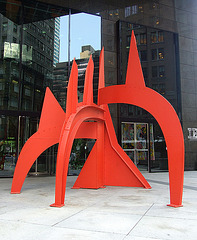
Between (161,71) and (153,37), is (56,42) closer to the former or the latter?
(153,37)

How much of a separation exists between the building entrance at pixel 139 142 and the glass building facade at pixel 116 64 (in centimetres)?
6

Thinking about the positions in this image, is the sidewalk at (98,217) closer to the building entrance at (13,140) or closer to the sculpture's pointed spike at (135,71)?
the sculpture's pointed spike at (135,71)

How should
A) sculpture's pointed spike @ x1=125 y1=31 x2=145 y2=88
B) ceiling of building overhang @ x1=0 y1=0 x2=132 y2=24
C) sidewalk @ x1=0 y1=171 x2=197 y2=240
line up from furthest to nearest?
ceiling of building overhang @ x1=0 y1=0 x2=132 y2=24
sculpture's pointed spike @ x1=125 y1=31 x2=145 y2=88
sidewalk @ x1=0 y1=171 x2=197 y2=240

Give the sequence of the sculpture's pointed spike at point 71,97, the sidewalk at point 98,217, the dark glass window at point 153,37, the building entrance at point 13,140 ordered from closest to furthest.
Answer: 1. the sidewalk at point 98,217
2. the sculpture's pointed spike at point 71,97
3. the building entrance at point 13,140
4. the dark glass window at point 153,37

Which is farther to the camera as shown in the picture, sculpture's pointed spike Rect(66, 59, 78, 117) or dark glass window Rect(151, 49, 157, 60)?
dark glass window Rect(151, 49, 157, 60)

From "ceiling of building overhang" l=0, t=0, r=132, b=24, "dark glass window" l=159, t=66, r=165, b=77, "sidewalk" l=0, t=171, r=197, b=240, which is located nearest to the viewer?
"sidewalk" l=0, t=171, r=197, b=240

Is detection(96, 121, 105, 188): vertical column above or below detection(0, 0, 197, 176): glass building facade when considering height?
below

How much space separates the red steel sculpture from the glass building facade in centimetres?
480

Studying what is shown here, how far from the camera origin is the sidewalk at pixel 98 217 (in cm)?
380

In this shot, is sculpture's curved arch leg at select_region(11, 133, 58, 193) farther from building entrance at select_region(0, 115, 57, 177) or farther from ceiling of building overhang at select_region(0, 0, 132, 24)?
ceiling of building overhang at select_region(0, 0, 132, 24)

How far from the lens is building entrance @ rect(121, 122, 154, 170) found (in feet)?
47.4

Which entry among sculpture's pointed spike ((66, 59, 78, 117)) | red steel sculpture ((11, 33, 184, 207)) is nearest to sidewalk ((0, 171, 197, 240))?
red steel sculpture ((11, 33, 184, 207))

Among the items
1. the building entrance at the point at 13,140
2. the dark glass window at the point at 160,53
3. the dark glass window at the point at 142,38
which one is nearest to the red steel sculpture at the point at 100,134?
the building entrance at the point at 13,140

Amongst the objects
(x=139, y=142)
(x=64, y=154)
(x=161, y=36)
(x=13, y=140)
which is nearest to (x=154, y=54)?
(x=161, y=36)
